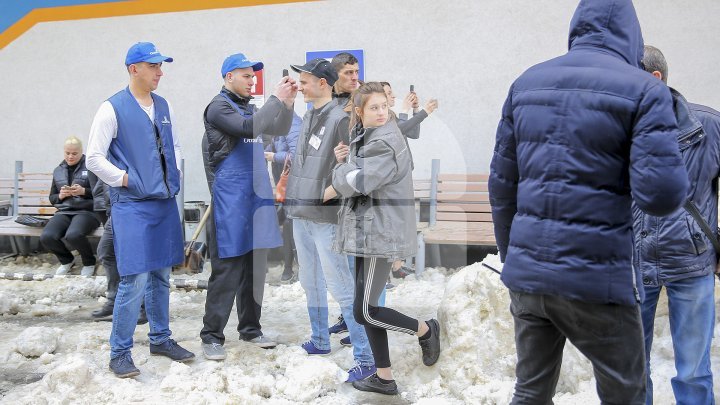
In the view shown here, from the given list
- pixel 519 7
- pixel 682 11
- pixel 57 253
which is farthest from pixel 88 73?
pixel 682 11

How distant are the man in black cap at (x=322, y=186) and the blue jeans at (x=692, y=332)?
5.48ft

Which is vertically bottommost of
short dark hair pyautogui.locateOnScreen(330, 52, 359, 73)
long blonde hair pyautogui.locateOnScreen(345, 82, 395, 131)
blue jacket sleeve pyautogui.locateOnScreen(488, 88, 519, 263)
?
blue jacket sleeve pyautogui.locateOnScreen(488, 88, 519, 263)

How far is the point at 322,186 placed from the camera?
13.6 ft

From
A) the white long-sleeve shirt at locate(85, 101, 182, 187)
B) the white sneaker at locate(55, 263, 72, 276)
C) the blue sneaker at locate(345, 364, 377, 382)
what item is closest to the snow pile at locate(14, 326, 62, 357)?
the white long-sleeve shirt at locate(85, 101, 182, 187)

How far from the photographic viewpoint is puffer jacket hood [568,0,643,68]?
2254mm

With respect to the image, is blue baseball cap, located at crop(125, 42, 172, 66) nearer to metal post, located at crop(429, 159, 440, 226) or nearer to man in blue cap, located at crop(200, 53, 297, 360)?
man in blue cap, located at crop(200, 53, 297, 360)

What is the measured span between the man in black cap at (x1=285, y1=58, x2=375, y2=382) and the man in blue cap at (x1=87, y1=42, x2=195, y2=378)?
0.79 m

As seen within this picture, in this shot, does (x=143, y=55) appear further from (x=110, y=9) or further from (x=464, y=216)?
(x=110, y=9)

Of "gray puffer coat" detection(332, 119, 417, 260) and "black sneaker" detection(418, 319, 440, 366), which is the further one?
"black sneaker" detection(418, 319, 440, 366)

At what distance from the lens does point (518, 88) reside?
2.33 meters

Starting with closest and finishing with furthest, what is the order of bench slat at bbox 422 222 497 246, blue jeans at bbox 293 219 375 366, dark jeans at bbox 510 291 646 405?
dark jeans at bbox 510 291 646 405 < blue jeans at bbox 293 219 375 366 < bench slat at bbox 422 222 497 246

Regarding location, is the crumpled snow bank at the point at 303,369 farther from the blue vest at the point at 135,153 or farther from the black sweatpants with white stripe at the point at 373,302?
the blue vest at the point at 135,153

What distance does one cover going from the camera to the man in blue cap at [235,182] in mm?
4297

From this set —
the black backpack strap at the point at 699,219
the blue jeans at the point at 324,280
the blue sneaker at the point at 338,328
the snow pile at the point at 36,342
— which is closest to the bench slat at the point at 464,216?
the blue sneaker at the point at 338,328
